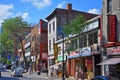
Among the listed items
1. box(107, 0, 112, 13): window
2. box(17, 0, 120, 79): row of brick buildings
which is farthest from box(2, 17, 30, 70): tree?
box(107, 0, 112, 13): window

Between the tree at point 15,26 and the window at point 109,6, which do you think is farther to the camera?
the tree at point 15,26

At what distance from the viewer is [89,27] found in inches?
1784

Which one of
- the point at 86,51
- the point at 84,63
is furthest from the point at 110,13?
the point at 84,63

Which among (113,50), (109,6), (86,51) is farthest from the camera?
(86,51)

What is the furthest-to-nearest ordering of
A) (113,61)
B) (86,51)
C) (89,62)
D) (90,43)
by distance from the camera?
(89,62), (86,51), (90,43), (113,61)

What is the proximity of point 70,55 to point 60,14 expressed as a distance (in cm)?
1545

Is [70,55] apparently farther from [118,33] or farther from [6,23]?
[6,23]

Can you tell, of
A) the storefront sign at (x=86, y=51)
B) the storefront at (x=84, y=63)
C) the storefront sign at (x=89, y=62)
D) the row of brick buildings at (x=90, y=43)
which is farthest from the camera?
the storefront sign at (x=89, y=62)

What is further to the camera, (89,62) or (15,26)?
(15,26)

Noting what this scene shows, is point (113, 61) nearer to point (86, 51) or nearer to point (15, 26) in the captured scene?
point (86, 51)

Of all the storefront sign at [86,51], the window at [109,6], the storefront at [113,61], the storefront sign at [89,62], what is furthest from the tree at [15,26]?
the storefront at [113,61]

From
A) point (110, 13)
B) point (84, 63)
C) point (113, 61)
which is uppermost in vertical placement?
point (110, 13)

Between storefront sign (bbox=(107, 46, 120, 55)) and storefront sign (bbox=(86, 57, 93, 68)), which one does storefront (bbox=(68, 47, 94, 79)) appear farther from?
storefront sign (bbox=(107, 46, 120, 55))

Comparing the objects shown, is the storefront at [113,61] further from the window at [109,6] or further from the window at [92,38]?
the window at [92,38]
